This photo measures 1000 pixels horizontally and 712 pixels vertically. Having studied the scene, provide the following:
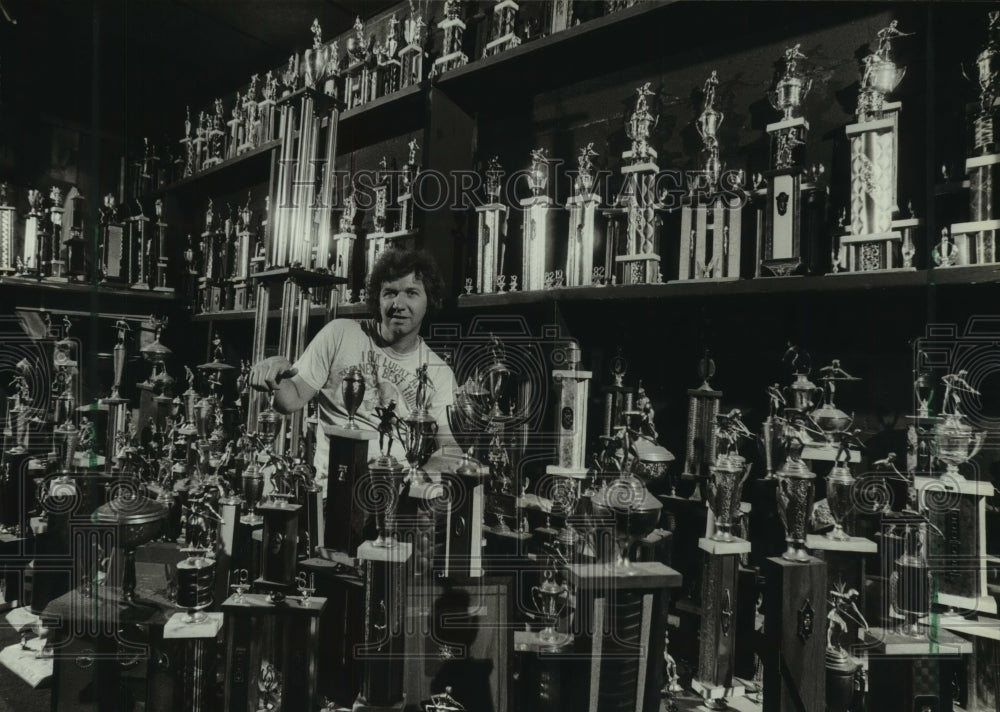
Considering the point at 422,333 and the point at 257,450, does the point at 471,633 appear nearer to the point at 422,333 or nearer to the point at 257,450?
the point at 257,450

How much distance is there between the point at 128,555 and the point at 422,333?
1154mm

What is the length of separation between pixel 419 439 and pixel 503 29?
1.54 m

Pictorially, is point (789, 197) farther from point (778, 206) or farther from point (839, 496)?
point (839, 496)

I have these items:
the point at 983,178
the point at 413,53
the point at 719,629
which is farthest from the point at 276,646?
the point at 413,53

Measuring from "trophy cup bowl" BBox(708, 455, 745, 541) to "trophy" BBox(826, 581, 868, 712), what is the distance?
0.25 m

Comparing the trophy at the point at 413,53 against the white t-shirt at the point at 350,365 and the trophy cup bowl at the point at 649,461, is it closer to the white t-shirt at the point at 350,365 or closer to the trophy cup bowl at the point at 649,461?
the white t-shirt at the point at 350,365

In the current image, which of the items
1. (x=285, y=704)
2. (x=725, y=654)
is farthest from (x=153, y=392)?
(x=725, y=654)

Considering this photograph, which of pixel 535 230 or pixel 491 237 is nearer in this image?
pixel 535 230

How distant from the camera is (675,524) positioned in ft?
5.28

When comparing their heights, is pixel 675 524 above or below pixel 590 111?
below

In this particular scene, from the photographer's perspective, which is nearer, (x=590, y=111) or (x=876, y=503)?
(x=876, y=503)

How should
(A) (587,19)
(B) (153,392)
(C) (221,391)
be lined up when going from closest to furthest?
(A) (587,19)
(B) (153,392)
(C) (221,391)

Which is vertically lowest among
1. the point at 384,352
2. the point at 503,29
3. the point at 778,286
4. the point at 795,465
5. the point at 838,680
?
the point at 838,680

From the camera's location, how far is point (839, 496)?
4.01ft
